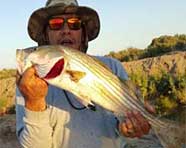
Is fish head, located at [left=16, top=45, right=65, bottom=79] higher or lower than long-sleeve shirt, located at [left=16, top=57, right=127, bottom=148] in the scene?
higher

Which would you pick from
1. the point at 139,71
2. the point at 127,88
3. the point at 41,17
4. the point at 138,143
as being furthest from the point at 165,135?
the point at 139,71

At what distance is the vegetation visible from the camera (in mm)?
36188

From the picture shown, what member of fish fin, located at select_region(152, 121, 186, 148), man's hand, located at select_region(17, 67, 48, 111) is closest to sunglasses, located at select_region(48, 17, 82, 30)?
man's hand, located at select_region(17, 67, 48, 111)

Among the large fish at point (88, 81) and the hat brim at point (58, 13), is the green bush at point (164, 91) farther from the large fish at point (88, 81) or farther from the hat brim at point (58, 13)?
the large fish at point (88, 81)

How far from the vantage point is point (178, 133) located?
4.82 m

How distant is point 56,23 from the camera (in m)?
5.79

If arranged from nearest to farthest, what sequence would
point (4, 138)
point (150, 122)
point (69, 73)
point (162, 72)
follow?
point (69, 73), point (150, 122), point (4, 138), point (162, 72)

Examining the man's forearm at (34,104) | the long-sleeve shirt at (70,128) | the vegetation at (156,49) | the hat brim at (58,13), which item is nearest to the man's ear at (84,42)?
the hat brim at (58,13)

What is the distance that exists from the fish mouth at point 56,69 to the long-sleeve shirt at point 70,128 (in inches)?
19.9

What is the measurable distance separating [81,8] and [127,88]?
133 centimetres

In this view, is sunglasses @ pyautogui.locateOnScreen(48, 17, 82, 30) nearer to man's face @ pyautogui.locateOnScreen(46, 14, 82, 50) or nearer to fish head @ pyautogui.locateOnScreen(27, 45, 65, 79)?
man's face @ pyautogui.locateOnScreen(46, 14, 82, 50)

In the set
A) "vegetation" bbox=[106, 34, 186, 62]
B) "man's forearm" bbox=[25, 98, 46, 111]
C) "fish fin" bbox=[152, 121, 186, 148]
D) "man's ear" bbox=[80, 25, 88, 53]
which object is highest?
"man's ear" bbox=[80, 25, 88, 53]

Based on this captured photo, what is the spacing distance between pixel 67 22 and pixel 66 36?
0.17 metres

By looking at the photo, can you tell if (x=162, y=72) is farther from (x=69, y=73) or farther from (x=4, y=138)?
(x=69, y=73)
